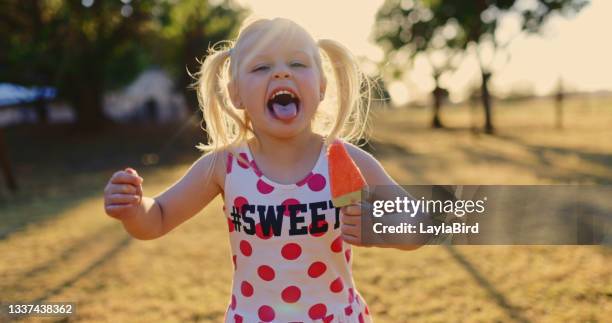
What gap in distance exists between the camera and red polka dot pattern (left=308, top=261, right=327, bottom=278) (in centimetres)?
193

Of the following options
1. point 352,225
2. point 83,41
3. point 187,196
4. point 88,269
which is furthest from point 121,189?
point 83,41

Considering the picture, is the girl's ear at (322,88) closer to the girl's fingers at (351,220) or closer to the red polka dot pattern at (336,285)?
the girl's fingers at (351,220)

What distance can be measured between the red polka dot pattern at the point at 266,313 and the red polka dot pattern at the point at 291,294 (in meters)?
0.07

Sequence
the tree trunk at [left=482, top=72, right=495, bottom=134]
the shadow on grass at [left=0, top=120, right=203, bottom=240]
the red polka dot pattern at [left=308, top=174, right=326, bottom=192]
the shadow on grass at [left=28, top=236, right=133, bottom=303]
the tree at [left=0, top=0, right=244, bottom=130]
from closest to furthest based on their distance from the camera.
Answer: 1. the red polka dot pattern at [left=308, top=174, right=326, bottom=192]
2. the shadow on grass at [left=28, top=236, right=133, bottom=303]
3. the shadow on grass at [left=0, top=120, right=203, bottom=240]
4. the tree at [left=0, top=0, right=244, bottom=130]
5. the tree trunk at [left=482, top=72, right=495, bottom=134]

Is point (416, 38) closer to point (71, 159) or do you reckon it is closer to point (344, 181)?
point (71, 159)

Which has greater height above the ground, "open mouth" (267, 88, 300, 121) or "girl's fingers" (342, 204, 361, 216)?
"open mouth" (267, 88, 300, 121)

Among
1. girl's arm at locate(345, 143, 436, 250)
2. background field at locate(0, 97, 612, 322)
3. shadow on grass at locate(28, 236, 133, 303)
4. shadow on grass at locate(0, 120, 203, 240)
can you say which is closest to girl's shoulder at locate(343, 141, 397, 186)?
girl's arm at locate(345, 143, 436, 250)

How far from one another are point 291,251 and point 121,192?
622mm

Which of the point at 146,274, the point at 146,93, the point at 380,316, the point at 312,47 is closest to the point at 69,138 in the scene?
the point at 146,274

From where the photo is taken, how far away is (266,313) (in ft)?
6.33

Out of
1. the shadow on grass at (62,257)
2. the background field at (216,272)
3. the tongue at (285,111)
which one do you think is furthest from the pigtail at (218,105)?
the shadow on grass at (62,257)

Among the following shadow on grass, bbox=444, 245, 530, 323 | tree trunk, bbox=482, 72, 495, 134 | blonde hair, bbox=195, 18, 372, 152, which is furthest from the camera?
tree trunk, bbox=482, 72, 495, 134

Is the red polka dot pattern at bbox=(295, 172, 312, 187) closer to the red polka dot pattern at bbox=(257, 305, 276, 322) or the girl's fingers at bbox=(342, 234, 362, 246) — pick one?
the girl's fingers at bbox=(342, 234, 362, 246)

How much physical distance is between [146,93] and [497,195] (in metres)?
58.9
